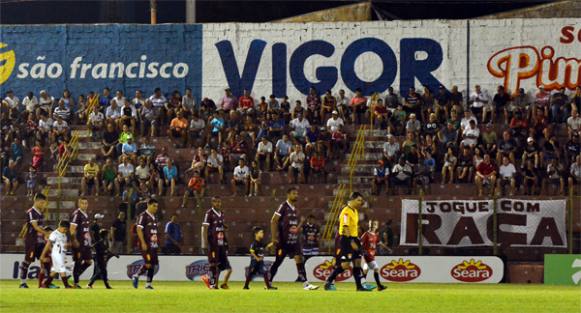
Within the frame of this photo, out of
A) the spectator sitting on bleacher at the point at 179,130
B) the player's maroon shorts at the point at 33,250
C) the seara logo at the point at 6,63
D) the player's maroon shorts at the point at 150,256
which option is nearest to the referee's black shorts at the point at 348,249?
the player's maroon shorts at the point at 150,256

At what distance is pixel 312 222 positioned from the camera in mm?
39344

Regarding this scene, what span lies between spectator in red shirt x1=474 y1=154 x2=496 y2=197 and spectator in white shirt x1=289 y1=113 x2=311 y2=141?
612cm

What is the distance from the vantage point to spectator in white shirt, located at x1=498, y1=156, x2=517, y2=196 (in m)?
41.1

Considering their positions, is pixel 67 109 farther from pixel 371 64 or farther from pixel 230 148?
pixel 371 64

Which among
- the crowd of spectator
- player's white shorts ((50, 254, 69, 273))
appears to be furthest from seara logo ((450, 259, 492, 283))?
player's white shorts ((50, 254, 69, 273))

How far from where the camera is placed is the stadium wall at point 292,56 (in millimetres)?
47719

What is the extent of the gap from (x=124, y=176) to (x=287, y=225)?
15081 millimetres

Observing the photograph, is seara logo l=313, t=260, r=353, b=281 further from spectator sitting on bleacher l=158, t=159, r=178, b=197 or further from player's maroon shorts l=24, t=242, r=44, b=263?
player's maroon shorts l=24, t=242, r=44, b=263

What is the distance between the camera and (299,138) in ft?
147

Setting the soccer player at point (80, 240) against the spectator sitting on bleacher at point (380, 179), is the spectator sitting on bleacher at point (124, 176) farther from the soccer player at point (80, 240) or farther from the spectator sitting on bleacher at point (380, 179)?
the soccer player at point (80, 240)

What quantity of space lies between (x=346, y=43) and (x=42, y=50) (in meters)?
11.0

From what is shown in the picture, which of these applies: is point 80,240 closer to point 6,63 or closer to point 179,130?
point 179,130

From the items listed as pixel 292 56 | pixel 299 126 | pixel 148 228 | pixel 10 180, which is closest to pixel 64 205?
pixel 10 180

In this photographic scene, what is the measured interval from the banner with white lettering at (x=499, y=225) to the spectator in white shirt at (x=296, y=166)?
4396 millimetres
